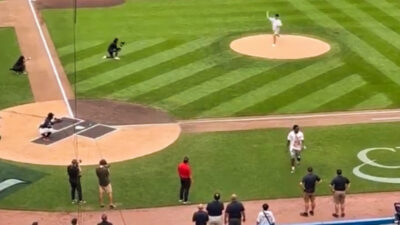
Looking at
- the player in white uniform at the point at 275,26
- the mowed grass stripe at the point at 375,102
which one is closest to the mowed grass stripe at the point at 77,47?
the player in white uniform at the point at 275,26

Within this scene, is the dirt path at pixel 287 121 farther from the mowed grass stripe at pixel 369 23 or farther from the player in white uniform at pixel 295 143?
the mowed grass stripe at pixel 369 23

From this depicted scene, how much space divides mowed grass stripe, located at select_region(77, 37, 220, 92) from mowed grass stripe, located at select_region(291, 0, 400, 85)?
644 cm

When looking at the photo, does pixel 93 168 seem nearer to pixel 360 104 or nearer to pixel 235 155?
pixel 235 155

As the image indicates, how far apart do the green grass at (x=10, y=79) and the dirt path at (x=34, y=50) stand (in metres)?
0.29

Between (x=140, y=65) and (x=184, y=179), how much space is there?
1425 centimetres

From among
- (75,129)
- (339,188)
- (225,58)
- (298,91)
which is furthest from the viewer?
(225,58)

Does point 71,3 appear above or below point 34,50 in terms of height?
above

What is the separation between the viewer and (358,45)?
4400cm

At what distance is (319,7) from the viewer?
5100 cm

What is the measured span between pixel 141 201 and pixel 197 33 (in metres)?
19.2

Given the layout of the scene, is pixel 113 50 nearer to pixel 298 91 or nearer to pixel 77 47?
pixel 77 47

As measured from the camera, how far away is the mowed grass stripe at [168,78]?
123 feet

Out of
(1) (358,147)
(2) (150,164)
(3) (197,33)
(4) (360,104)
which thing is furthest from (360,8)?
(2) (150,164)

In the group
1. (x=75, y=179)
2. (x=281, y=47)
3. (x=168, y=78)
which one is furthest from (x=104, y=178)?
(x=281, y=47)
